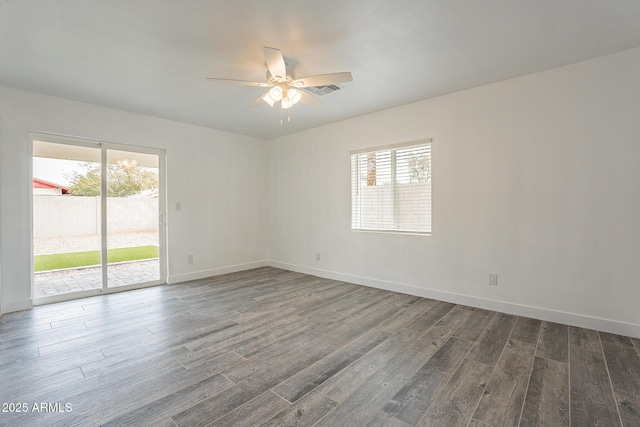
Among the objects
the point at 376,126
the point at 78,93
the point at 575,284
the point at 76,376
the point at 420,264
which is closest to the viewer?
the point at 76,376

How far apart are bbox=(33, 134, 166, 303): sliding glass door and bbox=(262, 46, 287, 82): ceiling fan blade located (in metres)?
3.11

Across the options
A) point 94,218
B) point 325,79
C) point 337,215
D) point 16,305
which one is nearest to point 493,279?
point 337,215

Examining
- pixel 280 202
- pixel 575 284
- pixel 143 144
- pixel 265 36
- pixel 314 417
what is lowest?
pixel 314 417

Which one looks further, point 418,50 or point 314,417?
point 418,50

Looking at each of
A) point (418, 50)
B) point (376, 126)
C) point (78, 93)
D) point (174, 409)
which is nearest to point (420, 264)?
point (376, 126)

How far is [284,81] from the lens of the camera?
2674 mm

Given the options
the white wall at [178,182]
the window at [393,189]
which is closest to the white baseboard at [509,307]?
the window at [393,189]

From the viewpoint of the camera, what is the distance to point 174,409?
1.73m

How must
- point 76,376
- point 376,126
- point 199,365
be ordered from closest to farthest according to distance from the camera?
point 76,376 < point 199,365 < point 376,126

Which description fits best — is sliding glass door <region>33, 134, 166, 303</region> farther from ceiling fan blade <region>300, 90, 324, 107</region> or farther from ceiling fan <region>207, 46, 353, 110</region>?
ceiling fan blade <region>300, 90, 324, 107</region>

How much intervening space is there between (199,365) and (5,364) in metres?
1.54

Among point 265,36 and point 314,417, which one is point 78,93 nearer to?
point 265,36

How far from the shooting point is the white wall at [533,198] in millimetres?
2705

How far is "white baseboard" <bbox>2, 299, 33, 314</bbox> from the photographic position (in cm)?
334
